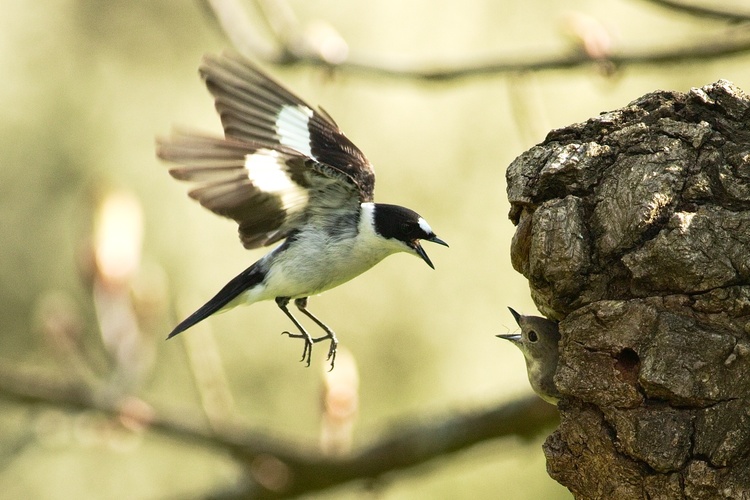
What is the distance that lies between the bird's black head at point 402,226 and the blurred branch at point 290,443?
6.35ft

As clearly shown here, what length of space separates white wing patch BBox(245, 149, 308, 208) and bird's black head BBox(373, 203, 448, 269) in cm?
36

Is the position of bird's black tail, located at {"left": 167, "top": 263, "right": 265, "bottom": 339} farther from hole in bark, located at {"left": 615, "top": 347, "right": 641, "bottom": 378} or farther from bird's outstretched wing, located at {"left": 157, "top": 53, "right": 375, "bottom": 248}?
hole in bark, located at {"left": 615, "top": 347, "right": 641, "bottom": 378}

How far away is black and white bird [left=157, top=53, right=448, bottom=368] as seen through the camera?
4.25 metres

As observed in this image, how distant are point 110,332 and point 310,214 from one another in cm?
186

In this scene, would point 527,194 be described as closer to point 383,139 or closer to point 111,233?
point 111,233

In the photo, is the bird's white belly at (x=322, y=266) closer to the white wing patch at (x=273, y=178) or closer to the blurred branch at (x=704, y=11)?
the white wing patch at (x=273, y=178)

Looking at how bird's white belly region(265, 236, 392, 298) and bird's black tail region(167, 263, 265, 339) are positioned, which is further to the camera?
bird's black tail region(167, 263, 265, 339)

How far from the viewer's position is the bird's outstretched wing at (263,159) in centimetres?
421

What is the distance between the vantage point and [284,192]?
4461 millimetres

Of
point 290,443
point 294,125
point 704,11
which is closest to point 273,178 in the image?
point 294,125

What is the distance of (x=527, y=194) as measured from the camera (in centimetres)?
324

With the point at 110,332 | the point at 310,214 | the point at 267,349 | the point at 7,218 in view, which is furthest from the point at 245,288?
the point at 7,218

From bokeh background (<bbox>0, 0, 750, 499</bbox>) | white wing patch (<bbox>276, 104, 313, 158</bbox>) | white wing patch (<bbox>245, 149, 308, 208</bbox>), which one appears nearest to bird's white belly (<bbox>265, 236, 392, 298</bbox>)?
white wing patch (<bbox>245, 149, 308, 208</bbox>)

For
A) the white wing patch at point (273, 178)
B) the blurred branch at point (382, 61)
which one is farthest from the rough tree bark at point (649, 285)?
the blurred branch at point (382, 61)
